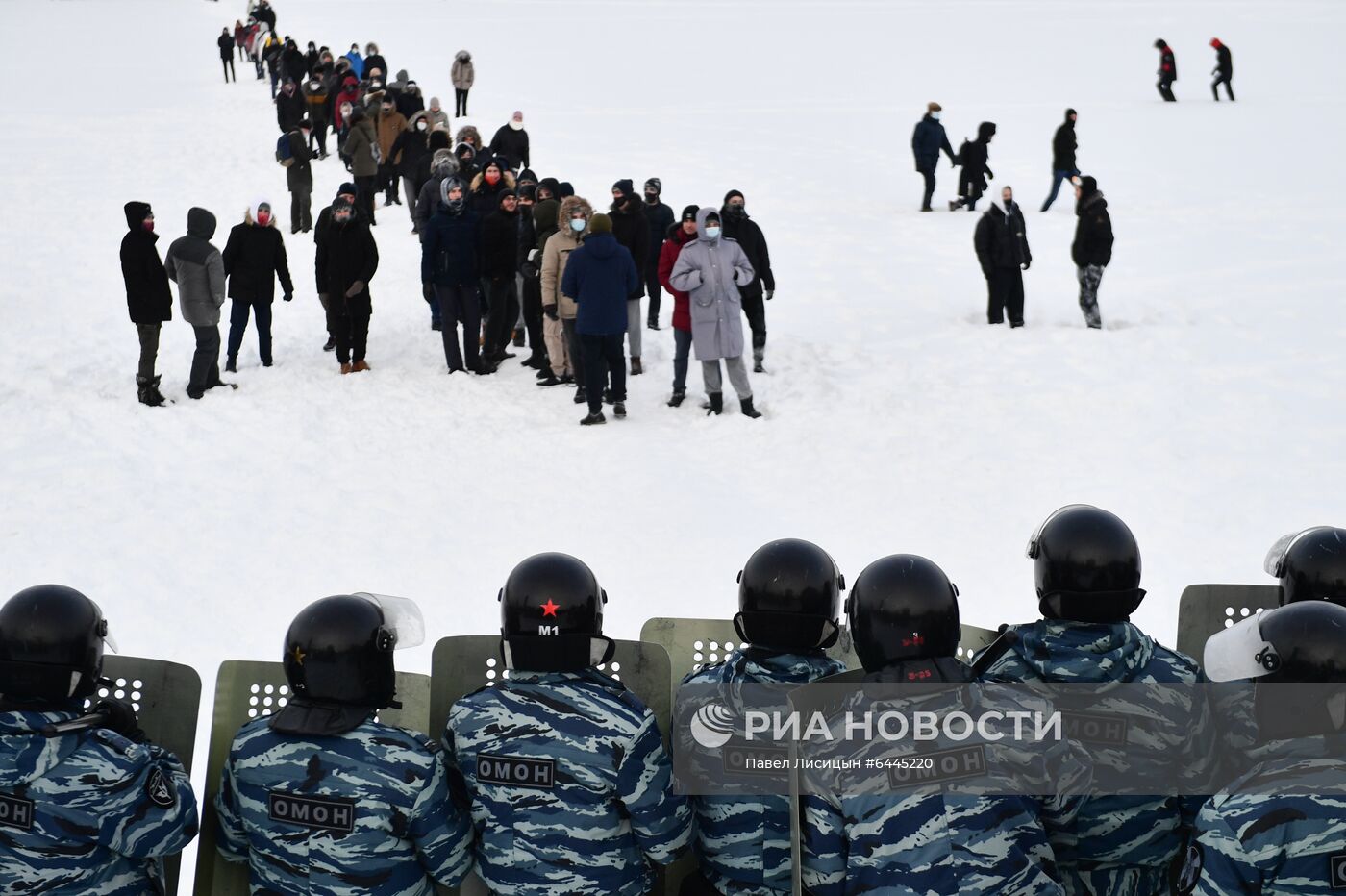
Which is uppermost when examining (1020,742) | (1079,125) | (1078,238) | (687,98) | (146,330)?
(687,98)

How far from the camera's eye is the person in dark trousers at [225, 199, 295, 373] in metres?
11.4

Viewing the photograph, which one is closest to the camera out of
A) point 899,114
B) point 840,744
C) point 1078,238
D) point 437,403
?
point 840,744

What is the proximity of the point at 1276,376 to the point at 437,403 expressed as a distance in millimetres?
7500

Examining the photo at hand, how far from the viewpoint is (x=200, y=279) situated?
10.8 meters

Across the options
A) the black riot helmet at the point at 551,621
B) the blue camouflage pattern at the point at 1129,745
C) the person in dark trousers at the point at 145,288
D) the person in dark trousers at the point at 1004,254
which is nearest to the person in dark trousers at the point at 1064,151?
the person in dark trousers at the point at 1004,254

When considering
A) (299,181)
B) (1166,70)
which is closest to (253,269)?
(299,181)

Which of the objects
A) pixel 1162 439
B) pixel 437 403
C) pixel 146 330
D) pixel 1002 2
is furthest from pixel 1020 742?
pixel 1002 2

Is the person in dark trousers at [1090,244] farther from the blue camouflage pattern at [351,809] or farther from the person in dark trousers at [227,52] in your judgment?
the person in dark trousers at [227,52]

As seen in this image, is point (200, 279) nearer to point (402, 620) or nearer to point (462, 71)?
point (402, 620)

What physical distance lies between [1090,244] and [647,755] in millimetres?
10550

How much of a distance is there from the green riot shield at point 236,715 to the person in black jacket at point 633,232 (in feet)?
24.9

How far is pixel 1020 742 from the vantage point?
3170 millimetres

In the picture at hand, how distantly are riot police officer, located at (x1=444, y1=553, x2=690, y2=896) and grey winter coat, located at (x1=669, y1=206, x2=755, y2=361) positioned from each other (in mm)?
7046

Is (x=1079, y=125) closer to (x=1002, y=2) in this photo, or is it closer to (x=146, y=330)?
(x=146, y=330)
